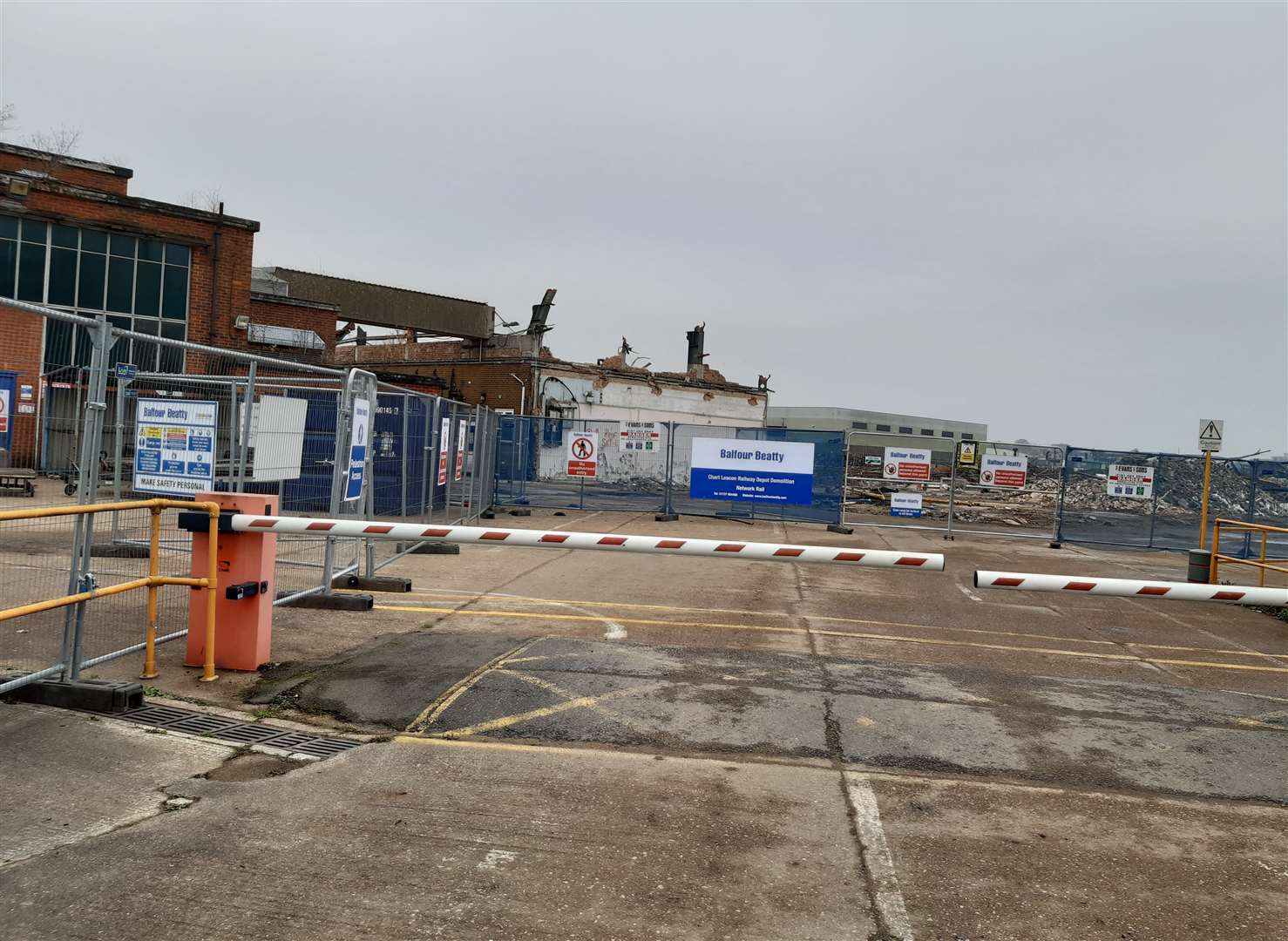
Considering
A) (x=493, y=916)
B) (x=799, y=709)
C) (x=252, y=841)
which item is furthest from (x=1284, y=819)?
(x=252, y=841)

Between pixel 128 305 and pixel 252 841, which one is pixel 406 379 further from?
pixel 252 841

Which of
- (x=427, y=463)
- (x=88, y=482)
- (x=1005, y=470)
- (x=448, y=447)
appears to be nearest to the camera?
(x=88, y=482)

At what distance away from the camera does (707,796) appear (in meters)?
4.96

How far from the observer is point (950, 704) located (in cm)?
691

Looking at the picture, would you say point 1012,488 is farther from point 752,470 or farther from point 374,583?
point 374,583

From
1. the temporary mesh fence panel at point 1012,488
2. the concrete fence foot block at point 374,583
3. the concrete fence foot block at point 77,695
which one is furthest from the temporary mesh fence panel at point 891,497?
the concrete fence foot block at point 77,695

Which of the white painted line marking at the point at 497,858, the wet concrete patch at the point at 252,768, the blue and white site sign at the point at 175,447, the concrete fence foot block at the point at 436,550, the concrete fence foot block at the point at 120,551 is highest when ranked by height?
the blue and white site sign at the point at 175,447

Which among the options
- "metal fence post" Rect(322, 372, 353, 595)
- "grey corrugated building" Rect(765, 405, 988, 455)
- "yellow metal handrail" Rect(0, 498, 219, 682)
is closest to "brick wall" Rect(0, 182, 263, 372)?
"metal fence post" Rect(322, 372, 353, 595)

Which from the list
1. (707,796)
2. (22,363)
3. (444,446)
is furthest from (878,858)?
(444,446)

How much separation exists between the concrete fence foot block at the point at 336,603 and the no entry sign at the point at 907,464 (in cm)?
1806

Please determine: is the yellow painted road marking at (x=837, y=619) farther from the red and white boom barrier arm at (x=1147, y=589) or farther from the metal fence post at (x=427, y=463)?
the red and white boom barrier arm at (x=1147, y=589)

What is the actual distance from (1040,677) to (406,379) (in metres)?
34.2

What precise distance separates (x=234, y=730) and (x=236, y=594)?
4.23ft

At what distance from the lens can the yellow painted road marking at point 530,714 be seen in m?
5.82
